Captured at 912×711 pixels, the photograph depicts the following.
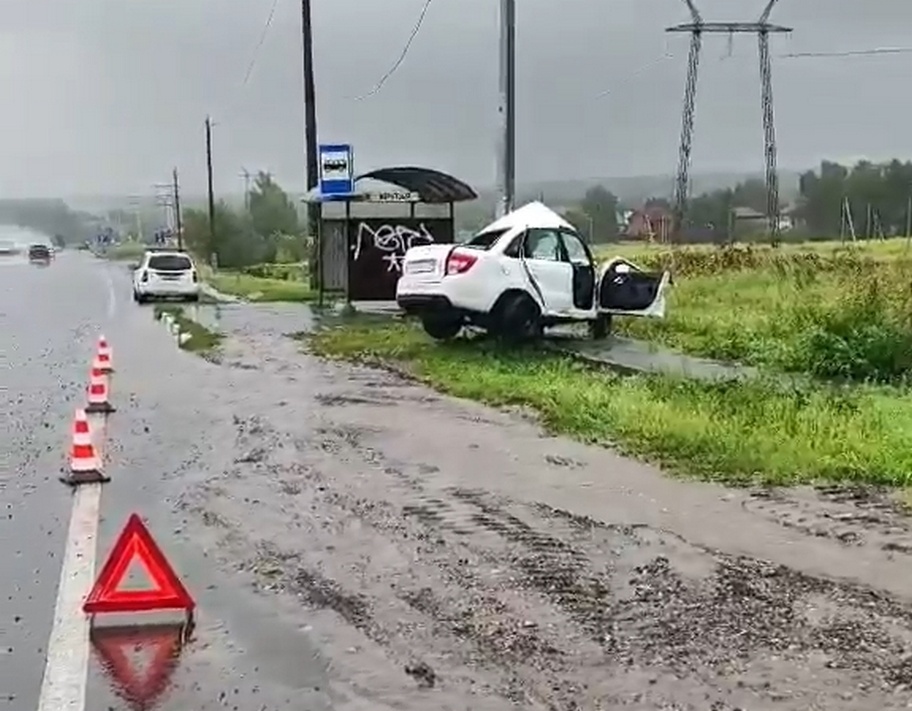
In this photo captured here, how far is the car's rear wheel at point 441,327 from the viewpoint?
21.3 m

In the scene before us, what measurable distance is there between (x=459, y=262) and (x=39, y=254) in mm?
97935

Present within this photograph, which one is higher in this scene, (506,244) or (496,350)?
(506,244)

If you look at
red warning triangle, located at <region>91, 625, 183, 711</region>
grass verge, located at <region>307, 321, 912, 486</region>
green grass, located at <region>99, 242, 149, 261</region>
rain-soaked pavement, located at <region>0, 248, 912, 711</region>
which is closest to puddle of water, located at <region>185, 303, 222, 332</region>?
grass verge, located at <region>307, 321, 912, 486</region>

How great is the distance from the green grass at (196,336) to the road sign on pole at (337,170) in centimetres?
387

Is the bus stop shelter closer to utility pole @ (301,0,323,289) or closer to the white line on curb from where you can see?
utility pole @ (301,0,323,289)

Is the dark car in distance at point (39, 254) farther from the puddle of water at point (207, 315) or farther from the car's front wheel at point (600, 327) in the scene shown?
the car's front wheel at point (600, 327)

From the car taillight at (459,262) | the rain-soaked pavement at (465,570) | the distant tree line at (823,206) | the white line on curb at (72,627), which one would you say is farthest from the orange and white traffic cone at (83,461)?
the distant tree line at (823,206)

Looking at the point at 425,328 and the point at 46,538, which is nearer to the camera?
the point at 46,538

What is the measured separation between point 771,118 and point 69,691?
52.4 metres

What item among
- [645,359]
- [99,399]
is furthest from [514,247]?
[99,399]

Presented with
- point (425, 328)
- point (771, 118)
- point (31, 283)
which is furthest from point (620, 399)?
point (31, 283)

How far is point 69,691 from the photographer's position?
19.8 feet

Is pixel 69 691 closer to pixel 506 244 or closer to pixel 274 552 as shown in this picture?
pixel 274 552

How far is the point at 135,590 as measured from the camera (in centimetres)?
723
